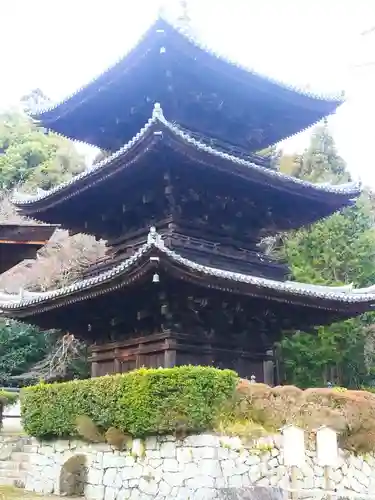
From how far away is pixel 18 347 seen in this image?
97.2 ft

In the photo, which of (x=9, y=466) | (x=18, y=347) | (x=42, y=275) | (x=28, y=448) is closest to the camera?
(x=9, y=466)

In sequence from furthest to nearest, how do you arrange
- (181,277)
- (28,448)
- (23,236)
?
1. (28,448)
2. (181,277)
3. (23,236)

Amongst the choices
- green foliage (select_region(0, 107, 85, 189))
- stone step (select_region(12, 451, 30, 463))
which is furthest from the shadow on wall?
green foliage (select_region(0, 107, 85, 189))

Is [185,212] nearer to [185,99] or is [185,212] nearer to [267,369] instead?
[185,99]

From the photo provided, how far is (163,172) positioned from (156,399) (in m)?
5.34

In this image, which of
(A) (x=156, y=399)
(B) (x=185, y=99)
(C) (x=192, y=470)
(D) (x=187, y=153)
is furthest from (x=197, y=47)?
(C) (x=192, y=470)

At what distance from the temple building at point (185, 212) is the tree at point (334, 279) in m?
8.43

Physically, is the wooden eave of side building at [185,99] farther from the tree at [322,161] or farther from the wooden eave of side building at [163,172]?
the tree at [322,161]

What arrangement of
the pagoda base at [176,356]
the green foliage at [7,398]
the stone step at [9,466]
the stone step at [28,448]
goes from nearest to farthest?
the pagoda base at [176,356]
the stone step at [28,448]
the stone step at [9,466]
the green foliage at [7,398]

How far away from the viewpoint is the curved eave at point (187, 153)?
13.5 m

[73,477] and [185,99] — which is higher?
[185,99]

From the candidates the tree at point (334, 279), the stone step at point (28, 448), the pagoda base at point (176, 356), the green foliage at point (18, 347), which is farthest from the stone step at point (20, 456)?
the green foliage at point (18, 347)

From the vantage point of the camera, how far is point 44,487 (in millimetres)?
14586

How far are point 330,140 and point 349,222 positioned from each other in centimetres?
690
